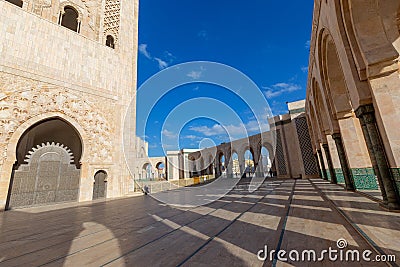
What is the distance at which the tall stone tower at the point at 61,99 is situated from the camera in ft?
21.8

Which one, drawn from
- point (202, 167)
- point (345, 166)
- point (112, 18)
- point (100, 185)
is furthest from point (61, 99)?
point (202, 167)

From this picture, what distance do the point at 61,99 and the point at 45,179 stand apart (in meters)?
3.51

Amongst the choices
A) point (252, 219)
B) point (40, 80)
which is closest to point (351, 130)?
point (252, 219)

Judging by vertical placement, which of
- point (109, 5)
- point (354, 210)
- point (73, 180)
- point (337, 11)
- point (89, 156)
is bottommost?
point (354, 210)

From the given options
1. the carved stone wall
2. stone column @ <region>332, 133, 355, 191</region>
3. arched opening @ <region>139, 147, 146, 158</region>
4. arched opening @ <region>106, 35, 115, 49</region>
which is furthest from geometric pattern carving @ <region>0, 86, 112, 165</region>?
arched opening @ <region>139, 147, 146, 158</region>

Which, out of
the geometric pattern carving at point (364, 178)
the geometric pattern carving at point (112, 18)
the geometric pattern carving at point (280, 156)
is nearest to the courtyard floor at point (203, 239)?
the geometric pattern carving at point (364, 178)

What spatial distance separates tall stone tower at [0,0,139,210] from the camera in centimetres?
664

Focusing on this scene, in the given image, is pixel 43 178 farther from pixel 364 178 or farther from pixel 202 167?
pixel 202 167

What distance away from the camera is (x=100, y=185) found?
8609 millimetres

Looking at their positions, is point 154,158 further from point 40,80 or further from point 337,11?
point 337,11

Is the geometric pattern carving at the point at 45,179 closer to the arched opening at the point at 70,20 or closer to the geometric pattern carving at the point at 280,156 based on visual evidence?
the arched opening at the point at 70,20

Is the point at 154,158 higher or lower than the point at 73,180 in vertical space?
higher

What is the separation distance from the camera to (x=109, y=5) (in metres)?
11.4

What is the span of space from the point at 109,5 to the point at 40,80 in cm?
737
